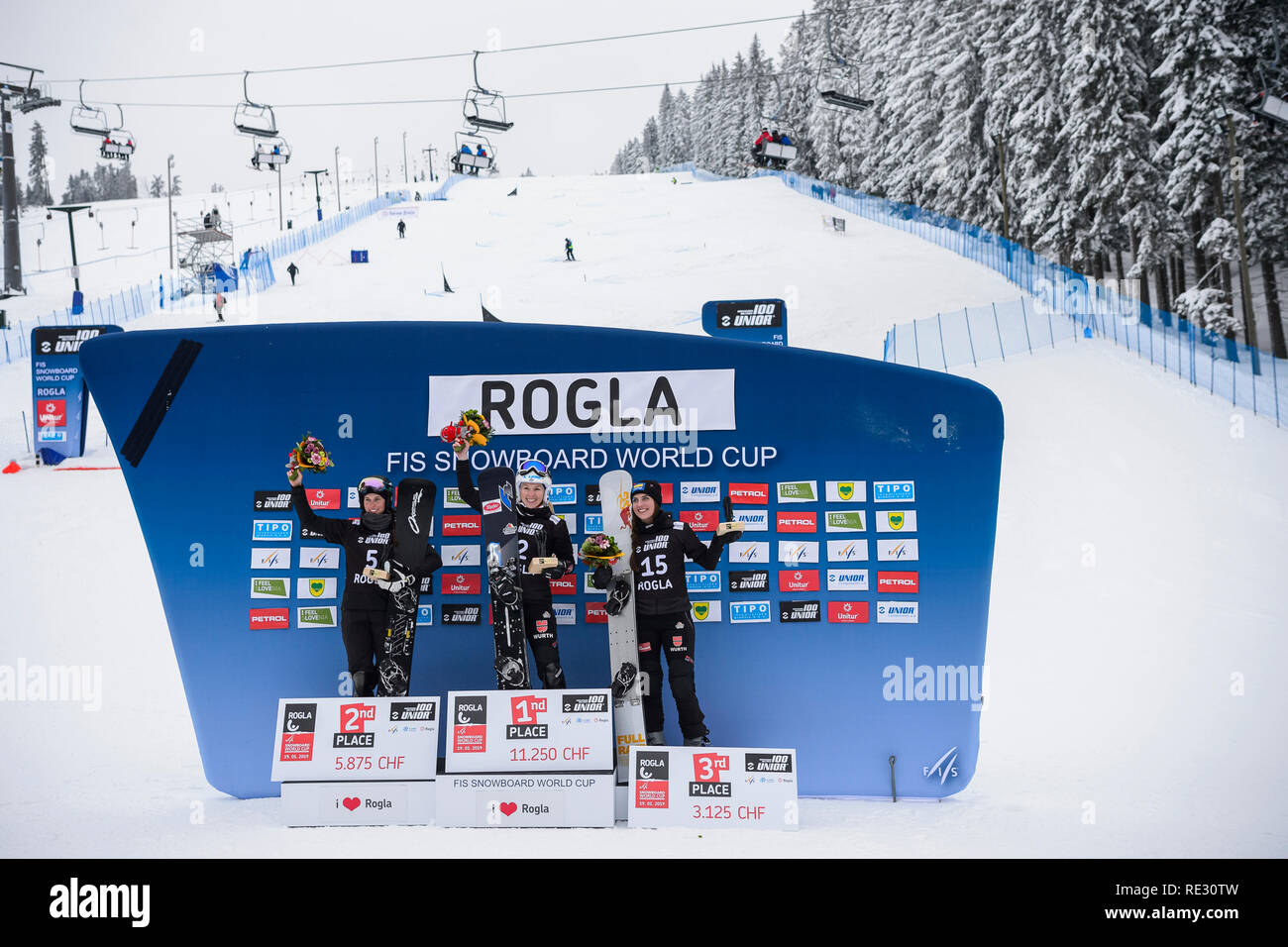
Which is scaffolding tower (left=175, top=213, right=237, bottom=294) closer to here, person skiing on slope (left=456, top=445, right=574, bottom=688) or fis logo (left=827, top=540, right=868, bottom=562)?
person skiing on slope (left=456, top=445, right=574, bottom=688)

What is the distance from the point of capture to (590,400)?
6.15 meters

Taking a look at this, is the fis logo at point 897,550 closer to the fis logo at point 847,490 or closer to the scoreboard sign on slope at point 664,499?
the scoreboard sign on slope at point 664,499

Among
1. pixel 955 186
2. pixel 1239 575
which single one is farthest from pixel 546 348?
pixel 955 186

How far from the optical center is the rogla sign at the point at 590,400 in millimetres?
6090

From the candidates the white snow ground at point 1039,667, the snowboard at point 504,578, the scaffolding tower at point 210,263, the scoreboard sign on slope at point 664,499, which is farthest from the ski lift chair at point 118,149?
the snowboard at point 504,578

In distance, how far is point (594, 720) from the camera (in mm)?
5434

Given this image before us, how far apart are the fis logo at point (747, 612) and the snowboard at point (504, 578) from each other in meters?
1.36

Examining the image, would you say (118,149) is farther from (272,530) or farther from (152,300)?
(272,530)

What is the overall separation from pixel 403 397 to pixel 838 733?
A: 3541 mm

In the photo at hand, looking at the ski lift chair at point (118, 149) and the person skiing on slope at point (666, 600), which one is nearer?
the person skiing on slope at point (666, 600)

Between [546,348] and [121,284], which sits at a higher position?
[121,284]

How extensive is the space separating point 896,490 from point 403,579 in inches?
123
